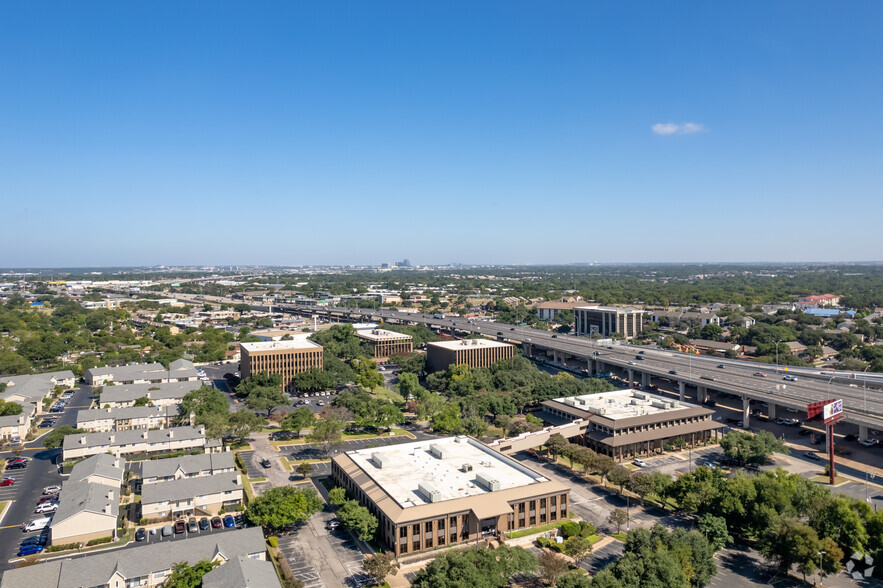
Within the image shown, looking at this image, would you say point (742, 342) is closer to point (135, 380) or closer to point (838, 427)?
point (838, 427)

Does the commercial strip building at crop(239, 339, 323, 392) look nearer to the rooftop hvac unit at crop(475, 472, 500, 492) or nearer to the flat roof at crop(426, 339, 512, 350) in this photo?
the flat roof at crop(426, 339, 512, 350)

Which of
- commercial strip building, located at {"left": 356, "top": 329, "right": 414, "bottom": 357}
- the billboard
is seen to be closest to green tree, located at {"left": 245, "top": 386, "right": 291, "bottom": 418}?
commercial strip building, located at {"left": 356, "top": 329, "right": 414, "bottom": 357}

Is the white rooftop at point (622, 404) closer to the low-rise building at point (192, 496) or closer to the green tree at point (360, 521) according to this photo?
the green tree at point (360, 521)

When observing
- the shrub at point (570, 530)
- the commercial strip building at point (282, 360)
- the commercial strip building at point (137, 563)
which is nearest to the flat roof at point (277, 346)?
the commercial strip building at point (282, 360)

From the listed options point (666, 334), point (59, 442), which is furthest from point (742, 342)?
point (59, 442)

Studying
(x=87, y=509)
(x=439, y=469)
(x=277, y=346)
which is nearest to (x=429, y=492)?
(x=439, y=469)

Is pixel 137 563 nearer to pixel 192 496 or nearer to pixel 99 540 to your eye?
pixel 99 540
